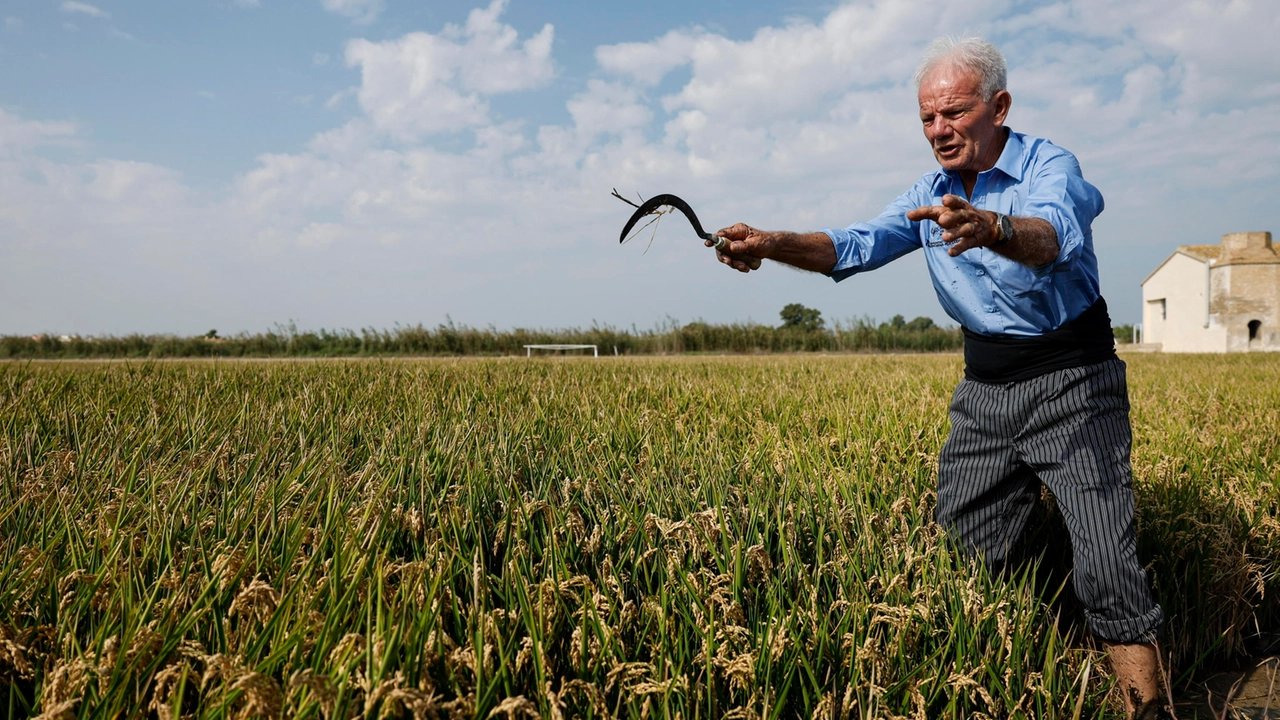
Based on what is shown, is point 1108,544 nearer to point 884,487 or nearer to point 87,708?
point 884,487

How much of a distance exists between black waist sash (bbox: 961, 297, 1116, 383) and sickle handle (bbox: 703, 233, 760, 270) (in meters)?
0.74

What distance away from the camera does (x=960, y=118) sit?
222 cm

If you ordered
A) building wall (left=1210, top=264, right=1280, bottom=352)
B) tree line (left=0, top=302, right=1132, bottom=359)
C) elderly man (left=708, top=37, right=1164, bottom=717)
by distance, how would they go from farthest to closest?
Result: 1. building wall (left=1210, top=264, right=1280, bottom=352)
2. tree line (left=0, top=302, right=1132, bottom=359)
3. elderly man (left=708, top=37, right=1164, bottom=717)

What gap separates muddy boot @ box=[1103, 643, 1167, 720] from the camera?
202 centimetres

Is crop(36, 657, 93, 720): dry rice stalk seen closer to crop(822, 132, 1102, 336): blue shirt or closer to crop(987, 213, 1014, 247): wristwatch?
crop(987, 213, 1014, 247): wristwatch

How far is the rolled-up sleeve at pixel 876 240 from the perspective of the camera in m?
2.59

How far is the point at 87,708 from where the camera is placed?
4.09ft

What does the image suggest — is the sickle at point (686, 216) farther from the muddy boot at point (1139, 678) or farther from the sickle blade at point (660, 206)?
the muddy boot at point (1139, 678)

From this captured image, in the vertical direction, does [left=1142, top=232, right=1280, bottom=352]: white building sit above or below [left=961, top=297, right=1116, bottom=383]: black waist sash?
above

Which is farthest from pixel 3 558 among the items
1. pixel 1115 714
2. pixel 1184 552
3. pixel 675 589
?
pixel 1184 552

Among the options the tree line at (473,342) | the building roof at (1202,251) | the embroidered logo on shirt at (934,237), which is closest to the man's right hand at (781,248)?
the embroidered logo on shirt at (934,237)

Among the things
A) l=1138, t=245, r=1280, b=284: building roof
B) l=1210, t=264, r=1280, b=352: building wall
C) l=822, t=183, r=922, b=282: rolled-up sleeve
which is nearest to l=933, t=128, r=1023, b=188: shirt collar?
l=822, t=183, r=922, b=282: rolled-up sleeve

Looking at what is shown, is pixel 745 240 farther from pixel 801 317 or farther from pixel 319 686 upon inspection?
pixel 801 317

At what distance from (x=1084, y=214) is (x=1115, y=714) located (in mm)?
1259
